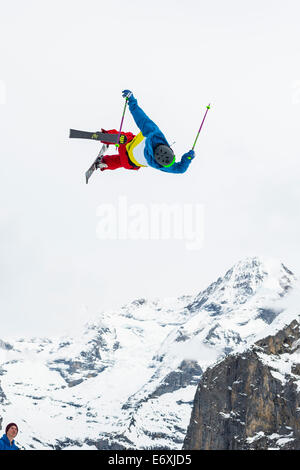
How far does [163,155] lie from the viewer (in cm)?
1503

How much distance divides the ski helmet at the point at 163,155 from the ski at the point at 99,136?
1644mm

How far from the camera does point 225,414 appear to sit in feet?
503

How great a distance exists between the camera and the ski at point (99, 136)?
15.8m

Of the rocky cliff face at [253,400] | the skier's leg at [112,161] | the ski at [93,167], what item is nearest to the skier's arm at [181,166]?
the skier's leg at [112,161]

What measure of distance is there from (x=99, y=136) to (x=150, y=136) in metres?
1.51

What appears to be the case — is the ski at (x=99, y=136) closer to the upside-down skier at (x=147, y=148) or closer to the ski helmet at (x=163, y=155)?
the upside-down skier at (x=147, y=148)

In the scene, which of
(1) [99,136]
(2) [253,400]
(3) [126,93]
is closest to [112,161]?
(1) [99,136]

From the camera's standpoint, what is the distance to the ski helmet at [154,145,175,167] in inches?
592

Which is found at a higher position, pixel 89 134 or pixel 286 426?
pixel 89 134
